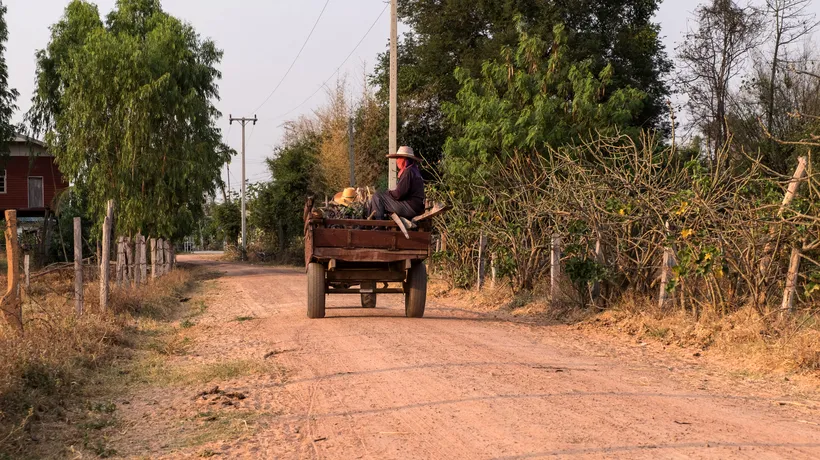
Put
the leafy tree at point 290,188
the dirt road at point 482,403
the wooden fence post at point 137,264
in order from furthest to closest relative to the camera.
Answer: the leafy tree at point 290,188 < the wooden fence post at point 137,264 < the dirt road at point 482,403

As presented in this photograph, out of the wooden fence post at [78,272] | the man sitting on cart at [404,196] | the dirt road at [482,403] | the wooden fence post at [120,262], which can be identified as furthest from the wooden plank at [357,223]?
the wooden fence post at [120,262]

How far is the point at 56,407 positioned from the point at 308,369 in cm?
230

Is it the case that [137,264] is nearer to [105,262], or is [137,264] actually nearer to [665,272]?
[105,262]

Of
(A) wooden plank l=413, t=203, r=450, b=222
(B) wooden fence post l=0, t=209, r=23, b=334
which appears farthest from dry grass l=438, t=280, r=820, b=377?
(B) wooden fence post l=0, t=209, r=23, b=334

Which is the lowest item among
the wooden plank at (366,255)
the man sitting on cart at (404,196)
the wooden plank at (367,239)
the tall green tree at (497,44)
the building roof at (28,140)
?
the wooden plank at (366,255)

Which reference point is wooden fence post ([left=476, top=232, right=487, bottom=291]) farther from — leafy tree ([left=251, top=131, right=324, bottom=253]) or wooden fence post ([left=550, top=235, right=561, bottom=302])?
leafy tree ([left=251, top=131, right=324, bottom=253])

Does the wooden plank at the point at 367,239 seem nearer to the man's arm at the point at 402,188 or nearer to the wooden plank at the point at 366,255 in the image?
the wooden plank at the point at 366,255

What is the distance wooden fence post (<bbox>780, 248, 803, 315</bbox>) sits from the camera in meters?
8.95

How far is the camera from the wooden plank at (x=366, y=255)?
11.9m

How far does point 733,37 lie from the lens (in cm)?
3023

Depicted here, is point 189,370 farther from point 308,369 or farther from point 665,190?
point 665,190

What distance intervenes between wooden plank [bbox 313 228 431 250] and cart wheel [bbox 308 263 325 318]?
1.71 feet

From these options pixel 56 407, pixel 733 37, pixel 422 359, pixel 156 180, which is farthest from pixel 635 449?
pixel 733 37

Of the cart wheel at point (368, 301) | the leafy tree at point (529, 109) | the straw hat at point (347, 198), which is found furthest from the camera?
the leafy tree at point (529, 109)
